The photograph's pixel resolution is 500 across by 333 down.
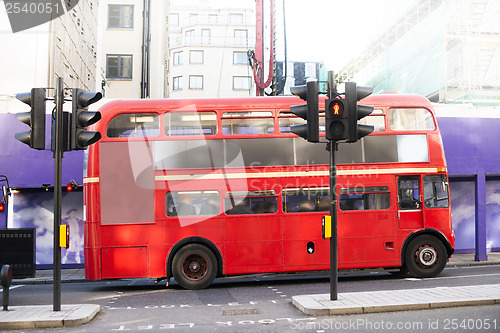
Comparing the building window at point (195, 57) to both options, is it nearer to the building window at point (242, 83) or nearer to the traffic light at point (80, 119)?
the building window at point (242, 83)

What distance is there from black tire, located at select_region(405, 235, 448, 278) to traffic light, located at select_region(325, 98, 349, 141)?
5.49m

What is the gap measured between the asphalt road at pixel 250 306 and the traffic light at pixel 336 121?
303cm

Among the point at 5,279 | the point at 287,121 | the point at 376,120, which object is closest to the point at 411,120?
the point at 376,120

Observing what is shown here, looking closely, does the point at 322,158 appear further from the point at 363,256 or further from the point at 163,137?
the point at 163,137

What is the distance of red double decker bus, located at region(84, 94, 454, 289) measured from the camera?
12.3 m

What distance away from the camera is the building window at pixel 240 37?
6286 centimetres

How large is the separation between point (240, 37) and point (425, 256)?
53433 mm

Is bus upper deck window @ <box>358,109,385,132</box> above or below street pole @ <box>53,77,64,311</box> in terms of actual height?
above

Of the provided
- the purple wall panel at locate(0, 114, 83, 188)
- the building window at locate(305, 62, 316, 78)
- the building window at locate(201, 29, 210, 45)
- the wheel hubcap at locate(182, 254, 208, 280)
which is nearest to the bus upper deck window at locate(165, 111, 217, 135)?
the wheel hubcap at locate(182, 254, 208, 280)

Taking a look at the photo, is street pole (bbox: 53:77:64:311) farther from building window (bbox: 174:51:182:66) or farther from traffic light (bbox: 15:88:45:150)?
building window (bbox: 174:51:182:66)

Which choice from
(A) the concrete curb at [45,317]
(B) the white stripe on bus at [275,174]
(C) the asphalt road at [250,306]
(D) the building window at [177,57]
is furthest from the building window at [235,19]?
(A) the concrete curb at [45,317]

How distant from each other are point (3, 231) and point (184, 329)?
6.39 metres

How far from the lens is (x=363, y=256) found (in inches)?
512

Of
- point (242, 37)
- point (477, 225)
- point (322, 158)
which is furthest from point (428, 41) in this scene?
point (242, 37)
